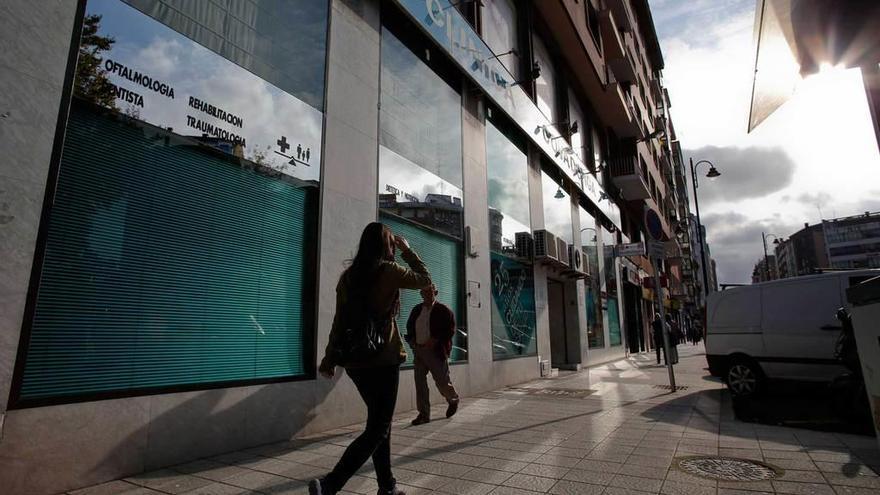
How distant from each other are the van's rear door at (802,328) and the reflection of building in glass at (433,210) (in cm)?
565

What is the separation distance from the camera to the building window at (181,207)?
383 cm

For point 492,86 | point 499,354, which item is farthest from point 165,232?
point 492,86

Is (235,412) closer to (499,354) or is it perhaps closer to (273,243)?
(273,243)

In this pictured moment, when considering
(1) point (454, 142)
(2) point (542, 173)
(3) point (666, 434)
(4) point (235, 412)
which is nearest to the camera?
(4) point (235, 412)

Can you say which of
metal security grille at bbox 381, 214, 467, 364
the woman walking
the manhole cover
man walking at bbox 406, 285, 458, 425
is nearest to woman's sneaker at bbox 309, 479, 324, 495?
the woman walking

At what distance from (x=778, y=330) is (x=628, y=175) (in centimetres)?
1622

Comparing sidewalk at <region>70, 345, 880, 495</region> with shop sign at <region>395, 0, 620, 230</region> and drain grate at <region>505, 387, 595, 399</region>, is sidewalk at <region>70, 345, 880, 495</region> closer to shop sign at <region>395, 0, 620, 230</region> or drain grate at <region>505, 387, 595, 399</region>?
drain grate at <region>505, 387, 595, 399</region>

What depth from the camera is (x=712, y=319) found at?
9.39 m

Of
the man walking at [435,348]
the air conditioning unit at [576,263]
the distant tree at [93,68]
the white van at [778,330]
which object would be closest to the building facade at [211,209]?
the distant tree at [93,68]

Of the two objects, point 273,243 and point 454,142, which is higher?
point 454,142

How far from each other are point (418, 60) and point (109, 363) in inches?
279

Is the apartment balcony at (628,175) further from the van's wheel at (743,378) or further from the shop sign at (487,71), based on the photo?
the van's wheel at (743,378)

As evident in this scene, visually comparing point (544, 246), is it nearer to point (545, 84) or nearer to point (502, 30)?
point (502, 30)

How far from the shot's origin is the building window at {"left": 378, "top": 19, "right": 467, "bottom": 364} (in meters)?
7.75
